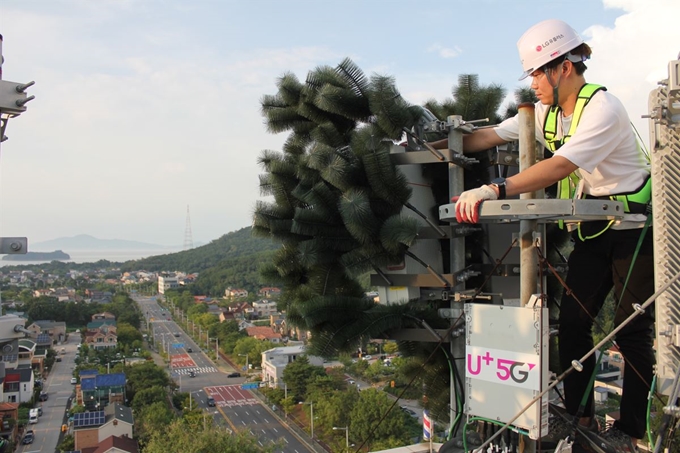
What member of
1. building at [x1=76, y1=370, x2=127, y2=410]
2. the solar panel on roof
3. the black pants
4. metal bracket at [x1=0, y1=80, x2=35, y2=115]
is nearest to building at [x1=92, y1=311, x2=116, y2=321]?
building at [x1=76, y1=370, x2=127, y2=410]

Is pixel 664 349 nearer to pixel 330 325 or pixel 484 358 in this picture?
pixel 484 358

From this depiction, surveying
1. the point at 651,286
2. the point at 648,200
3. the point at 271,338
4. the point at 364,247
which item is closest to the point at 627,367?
the point at 651,286

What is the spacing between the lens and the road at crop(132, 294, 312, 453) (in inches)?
1120

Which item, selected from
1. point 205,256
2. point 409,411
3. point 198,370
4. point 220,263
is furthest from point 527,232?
point 205,256

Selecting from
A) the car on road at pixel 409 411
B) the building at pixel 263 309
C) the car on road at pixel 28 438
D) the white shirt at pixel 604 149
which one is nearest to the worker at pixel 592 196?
the white shirt at pixel 604 149

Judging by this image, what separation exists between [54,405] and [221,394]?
9313mm

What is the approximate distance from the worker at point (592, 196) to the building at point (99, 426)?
2731cm

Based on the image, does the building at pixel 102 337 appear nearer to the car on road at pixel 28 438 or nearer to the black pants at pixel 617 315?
the car on road at pixel 28 438

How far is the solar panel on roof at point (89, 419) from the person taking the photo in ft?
88.0

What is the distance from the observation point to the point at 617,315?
247cm

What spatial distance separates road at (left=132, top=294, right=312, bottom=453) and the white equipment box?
68.7 feet

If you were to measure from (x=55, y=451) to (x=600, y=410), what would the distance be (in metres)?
22.5

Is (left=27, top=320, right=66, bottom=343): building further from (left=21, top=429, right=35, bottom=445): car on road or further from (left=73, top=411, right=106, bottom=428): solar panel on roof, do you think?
(left=73, top=411, right=106, bottom=428): solar panel on roof

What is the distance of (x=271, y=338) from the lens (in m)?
47.2
